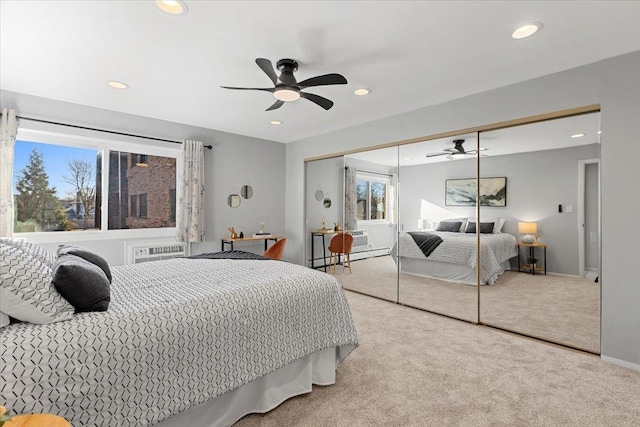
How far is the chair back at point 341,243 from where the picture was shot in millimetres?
4941

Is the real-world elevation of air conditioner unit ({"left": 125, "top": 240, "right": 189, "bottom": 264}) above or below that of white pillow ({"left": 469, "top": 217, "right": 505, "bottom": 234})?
below

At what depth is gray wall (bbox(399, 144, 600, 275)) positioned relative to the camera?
2943mm

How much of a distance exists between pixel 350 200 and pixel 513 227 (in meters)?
2.25

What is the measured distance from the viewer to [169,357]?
4.97ft

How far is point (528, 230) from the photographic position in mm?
3234

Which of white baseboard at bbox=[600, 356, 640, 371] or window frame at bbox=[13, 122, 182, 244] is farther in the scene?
window frame at bbox=[13, 122, 182, 244]

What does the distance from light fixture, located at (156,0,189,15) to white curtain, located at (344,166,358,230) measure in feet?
10.4

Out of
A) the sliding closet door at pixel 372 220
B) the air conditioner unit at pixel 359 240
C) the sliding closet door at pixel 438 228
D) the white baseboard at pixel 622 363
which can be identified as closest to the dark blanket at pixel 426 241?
the sliding closet door at pixel 438 228

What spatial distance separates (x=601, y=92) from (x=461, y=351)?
2.54 metres

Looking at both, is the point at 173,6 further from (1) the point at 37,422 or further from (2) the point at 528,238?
(2) the point at 528,238

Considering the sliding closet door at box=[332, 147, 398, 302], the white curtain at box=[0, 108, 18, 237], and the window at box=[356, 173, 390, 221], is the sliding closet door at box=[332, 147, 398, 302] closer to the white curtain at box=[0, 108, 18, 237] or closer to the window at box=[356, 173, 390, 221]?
the window at box=[356, 173, 390, 221]

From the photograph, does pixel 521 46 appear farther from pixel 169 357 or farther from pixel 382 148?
pixel 169 357

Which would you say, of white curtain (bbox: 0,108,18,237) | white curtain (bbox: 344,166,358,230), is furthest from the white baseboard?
white curtain (bbox: 0,108,18,237)

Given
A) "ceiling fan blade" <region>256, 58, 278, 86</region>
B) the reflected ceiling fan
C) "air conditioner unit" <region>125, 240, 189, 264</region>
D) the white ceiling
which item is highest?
the white ceiling
